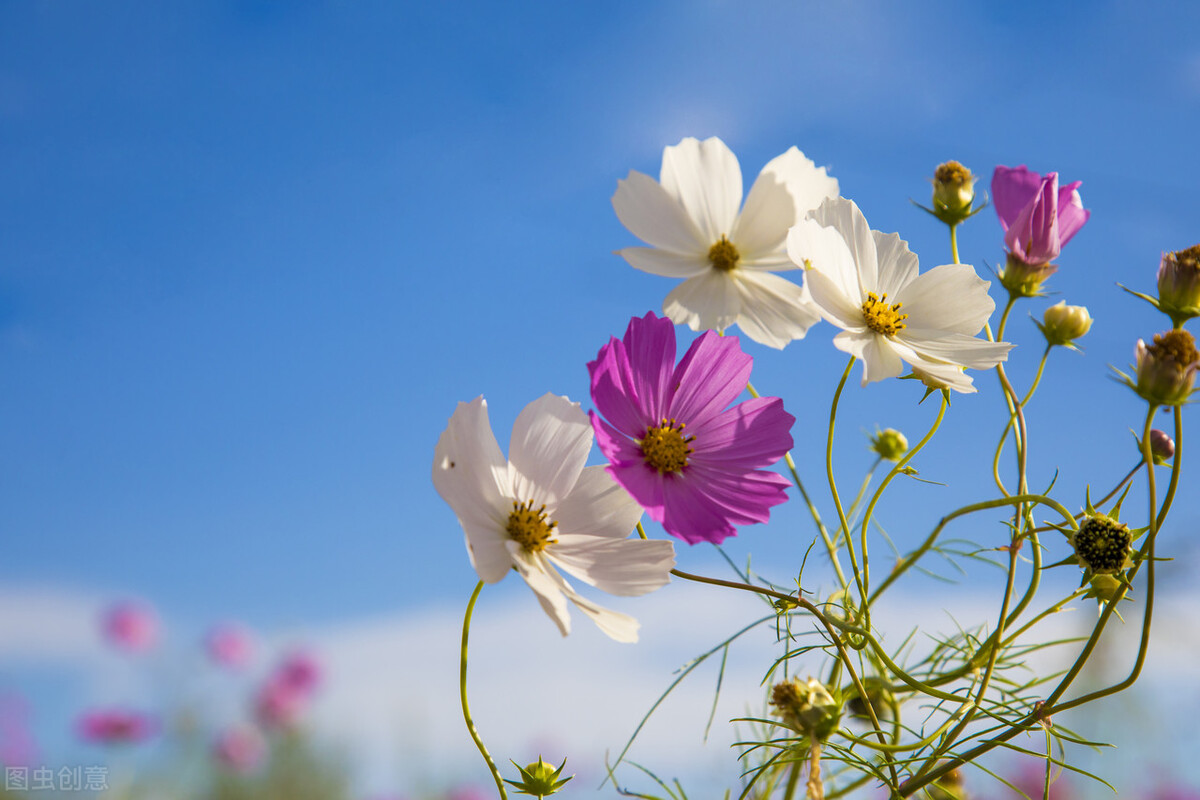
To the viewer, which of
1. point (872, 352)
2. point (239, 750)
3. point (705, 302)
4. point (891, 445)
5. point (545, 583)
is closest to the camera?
point (545, 583)

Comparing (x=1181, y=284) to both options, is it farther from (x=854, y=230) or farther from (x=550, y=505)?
(x=550, y=505)

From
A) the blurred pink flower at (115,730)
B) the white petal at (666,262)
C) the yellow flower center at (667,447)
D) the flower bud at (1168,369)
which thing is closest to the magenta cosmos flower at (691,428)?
the yellow flower center at (667,447)

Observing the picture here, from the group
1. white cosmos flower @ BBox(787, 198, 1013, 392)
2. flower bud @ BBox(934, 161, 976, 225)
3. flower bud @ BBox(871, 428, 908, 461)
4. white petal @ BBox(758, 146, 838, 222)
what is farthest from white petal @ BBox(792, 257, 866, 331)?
flower bud @ BBox(871, 428, 908, 461)

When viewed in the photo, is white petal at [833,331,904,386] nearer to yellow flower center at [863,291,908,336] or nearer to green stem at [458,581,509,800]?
yellow flower center at [863,291,908,336]

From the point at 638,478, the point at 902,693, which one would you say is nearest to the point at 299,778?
the point at 902,693

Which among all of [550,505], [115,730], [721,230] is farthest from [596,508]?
[115,730]

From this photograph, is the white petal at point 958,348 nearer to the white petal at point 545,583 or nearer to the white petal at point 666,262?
the white petal at point 666,262
